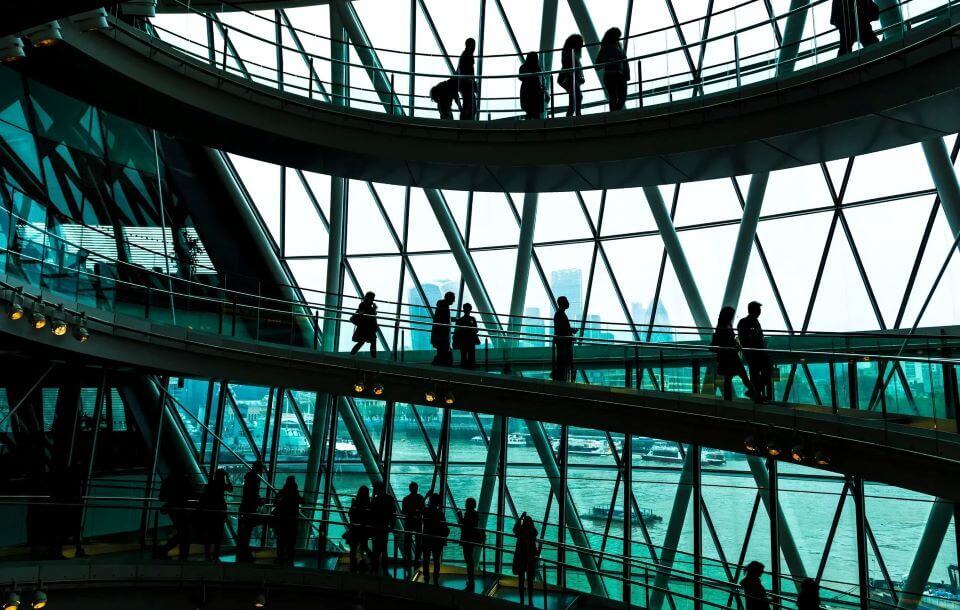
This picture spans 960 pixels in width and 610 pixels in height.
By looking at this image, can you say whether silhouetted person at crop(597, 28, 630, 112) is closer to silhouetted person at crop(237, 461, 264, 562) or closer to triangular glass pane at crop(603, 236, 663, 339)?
triangular glass pane at crop(603, 236, 663, 339)

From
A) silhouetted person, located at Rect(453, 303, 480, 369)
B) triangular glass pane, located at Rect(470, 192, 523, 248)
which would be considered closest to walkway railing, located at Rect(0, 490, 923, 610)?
silhouetted person, located at Rect(453, 303, 480, 369)

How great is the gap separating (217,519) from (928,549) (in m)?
16.1

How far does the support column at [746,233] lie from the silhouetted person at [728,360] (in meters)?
5.98

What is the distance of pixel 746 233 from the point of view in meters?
21.2

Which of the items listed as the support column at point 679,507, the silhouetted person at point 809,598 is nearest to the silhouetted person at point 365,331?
the support column at point 679,507

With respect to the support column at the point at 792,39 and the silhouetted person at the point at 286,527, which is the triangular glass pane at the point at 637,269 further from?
the silhouetted person at the point at 286,527

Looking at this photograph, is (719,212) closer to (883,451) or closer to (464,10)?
(464,10)

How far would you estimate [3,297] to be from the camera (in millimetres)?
15844

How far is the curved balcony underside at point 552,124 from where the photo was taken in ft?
50.8

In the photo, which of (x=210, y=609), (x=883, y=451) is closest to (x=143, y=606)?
(x=210, y=609)

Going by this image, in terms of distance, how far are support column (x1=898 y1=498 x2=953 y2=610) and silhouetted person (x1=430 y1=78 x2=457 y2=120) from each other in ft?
Answer: 47.8

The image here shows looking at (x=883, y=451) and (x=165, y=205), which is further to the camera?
(x=165, y=205)

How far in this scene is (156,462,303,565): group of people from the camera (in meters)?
19.1

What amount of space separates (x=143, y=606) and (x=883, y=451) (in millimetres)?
15562
